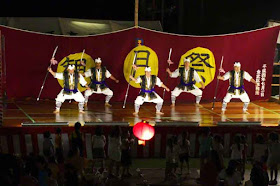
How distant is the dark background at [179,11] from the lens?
2033 centimetres

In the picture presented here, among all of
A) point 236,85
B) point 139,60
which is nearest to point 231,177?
point 236,85

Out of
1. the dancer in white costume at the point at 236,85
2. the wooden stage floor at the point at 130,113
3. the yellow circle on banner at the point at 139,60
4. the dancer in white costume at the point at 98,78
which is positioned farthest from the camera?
the yellow circle on banner at the point at 139,60

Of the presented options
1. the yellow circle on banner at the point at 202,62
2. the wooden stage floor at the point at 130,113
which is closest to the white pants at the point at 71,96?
the wooden stage floor at the point at 130,113

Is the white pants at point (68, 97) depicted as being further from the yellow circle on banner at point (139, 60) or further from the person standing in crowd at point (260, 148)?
the person standing in crowd at point (260, 148)

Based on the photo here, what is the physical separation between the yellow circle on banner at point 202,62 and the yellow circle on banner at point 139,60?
3.11ft

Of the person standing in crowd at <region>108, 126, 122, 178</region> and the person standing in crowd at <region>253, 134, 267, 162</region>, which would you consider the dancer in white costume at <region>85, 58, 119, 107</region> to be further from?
the person standing in crowd at <region>253, 134, 267, 162</region>

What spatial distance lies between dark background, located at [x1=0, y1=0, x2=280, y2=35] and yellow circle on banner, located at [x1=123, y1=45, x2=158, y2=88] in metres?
4.89

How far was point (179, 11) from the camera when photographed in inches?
854

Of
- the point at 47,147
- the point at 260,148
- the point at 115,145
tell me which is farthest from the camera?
the point at 47,147

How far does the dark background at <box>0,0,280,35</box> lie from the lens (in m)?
20.3

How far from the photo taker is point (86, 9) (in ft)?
71.9

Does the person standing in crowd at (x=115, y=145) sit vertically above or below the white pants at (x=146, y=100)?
below

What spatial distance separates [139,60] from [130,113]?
1.98 metres

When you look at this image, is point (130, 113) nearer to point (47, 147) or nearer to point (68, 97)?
point (68, 97)
